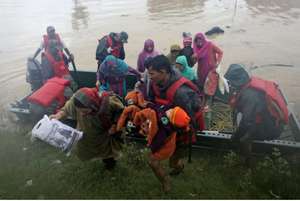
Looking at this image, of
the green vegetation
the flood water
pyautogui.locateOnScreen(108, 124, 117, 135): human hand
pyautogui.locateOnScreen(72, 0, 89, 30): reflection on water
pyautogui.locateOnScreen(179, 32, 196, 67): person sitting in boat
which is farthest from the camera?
pyautogui.locateOnScreen(72, 0, 89, 30): reflection on water

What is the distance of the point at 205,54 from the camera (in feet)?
21.4

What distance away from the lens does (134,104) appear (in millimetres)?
3910

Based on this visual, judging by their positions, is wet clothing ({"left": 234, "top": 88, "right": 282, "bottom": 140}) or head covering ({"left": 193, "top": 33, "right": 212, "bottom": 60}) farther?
head covering ({"left": 193, "top": 33, "right": 212, "bottom": 60})

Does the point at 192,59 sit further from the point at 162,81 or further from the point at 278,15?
the point at 278,15

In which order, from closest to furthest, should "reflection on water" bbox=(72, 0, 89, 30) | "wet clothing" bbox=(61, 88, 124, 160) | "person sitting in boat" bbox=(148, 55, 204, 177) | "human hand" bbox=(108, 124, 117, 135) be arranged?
"person sitting in boat" bbox=(148, 55, 204, 177)
"wet clothing" bbox=(61, 88, 124, 160)
"human hand" bbox=(108, 124, 117, 135)
"reflection on water" bbox=(72, 0, 89, 30)

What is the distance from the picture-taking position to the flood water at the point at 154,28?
1107 centimetres

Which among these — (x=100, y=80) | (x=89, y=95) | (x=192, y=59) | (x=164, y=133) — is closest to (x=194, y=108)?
(x=164, y=133)

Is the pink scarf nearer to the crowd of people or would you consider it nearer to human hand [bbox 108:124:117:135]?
the crowd of people

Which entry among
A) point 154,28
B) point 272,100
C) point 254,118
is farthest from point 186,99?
point 154,28

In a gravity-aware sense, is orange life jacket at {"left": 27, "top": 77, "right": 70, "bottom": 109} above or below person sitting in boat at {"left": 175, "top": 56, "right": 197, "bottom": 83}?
below

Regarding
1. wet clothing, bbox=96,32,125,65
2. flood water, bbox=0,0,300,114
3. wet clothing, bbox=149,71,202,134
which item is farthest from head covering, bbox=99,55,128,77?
flood water, bbox=0,0,300,114

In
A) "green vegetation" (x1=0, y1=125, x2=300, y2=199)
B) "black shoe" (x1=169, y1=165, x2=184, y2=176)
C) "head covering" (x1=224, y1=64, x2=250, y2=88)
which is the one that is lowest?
"green vegetation" (x1=0, y1=125, x2=300, y2=199)

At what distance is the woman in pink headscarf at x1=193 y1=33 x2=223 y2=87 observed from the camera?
6.52 m

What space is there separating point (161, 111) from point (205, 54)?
3153mm
